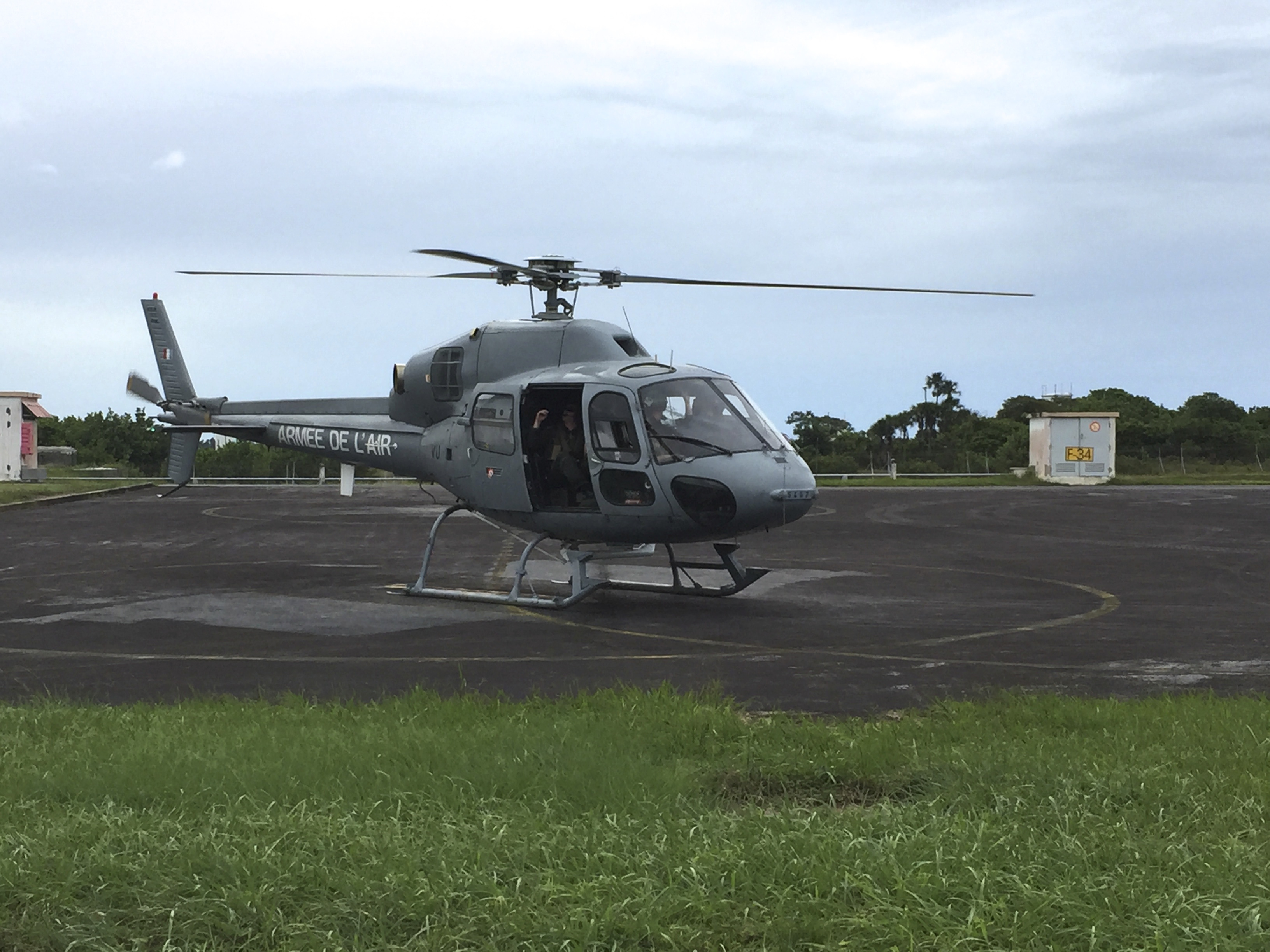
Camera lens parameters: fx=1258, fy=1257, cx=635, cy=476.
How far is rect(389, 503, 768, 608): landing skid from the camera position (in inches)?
544

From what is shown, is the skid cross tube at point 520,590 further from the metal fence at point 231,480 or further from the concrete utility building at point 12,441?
the concrete utility building at point 12,441

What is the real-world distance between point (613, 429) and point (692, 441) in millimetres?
936

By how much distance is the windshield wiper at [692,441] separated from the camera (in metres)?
12.8

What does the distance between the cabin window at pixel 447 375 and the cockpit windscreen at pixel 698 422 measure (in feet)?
9.98

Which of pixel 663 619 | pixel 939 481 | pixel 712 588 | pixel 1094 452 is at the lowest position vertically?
pixel 663 619

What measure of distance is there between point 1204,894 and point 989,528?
22.0 m

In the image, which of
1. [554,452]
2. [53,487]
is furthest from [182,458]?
[53,487]

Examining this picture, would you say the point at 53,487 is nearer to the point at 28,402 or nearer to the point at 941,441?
the point at 28,402

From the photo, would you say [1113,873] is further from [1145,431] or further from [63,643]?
[1145,431]

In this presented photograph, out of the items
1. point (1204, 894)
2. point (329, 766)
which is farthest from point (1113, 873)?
point (329, 766)

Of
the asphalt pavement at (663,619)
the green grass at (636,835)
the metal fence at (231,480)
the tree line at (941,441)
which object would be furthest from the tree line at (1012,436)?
the green grass at (636,835)

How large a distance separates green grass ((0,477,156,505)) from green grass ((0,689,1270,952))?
31.3m

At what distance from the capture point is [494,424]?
14422mm

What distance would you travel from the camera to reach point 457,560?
19.4 metres
